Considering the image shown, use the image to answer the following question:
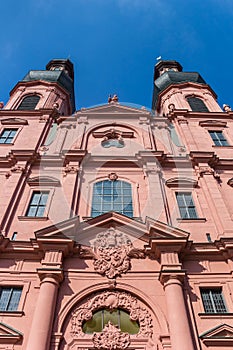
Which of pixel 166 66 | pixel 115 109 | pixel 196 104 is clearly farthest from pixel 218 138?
pixel 166 66

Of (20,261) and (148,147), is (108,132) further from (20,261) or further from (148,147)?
(20,261)

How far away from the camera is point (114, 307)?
37.5 ft

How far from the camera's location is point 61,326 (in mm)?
10789

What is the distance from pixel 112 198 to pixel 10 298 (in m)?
6.71

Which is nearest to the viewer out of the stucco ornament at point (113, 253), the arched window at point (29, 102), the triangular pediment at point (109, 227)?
the stucco ornament at point (113, 253)

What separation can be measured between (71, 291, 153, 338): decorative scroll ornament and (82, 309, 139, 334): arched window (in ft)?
0.45

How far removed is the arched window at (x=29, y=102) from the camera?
25672 millimetres

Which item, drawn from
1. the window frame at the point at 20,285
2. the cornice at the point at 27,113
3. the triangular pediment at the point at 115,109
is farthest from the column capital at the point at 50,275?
the triangular pediment at the point at 115,109

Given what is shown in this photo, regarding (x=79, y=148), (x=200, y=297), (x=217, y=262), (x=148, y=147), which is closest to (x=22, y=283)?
(x=200, y=297)

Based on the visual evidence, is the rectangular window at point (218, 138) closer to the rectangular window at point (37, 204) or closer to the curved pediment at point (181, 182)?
the curved pediment at point (181, 182)

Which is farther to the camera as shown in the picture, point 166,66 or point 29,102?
point 166,66

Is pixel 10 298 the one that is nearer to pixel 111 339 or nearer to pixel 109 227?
pixel 111 339

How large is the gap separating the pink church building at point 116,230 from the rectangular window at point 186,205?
0.05 m

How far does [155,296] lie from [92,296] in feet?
7.20
